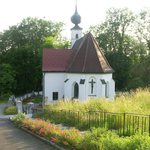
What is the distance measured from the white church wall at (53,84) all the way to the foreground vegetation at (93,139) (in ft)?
81.6

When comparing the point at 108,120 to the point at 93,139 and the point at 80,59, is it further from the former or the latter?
the point at 80,59

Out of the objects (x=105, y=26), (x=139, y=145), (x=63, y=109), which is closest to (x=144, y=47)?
(x=105, y=26)

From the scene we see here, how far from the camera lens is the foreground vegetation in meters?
10.1

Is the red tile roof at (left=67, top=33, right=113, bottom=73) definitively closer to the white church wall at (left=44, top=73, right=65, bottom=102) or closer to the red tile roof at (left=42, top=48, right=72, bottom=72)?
the red tile roof at (left=42, top=48, right=72, bottom=72)

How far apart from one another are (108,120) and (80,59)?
23247 millimetres

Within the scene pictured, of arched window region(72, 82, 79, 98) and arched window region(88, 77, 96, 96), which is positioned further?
arched window region(72, 82, 79, 98)

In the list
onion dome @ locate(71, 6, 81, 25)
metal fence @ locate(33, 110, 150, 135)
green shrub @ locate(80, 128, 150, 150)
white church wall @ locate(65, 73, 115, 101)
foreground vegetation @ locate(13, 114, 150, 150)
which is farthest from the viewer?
onion dome @ locate(71, 6, 81, 25)

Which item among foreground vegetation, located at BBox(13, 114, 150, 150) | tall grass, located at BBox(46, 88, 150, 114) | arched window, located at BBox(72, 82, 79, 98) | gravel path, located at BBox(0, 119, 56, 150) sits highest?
arched window, located at BBox(72, 82, 79, 98)

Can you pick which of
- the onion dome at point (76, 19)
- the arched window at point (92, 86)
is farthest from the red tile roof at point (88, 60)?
the onion dome at point (76, 19)

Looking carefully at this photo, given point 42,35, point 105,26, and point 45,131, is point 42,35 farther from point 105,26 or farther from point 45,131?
point 45,131

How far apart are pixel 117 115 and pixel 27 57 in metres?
39.6

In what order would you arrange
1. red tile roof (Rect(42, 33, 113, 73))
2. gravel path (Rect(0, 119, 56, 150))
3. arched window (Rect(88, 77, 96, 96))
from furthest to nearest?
arched window (Rect(88, 77, 96, 96))
red tile roof (Rect(42, 33, 113, 73))
gravel path (Rect(0, 119, 56, 150))

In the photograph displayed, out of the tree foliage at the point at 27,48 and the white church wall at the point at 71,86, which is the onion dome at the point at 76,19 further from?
the white church wall at the point at 71,86

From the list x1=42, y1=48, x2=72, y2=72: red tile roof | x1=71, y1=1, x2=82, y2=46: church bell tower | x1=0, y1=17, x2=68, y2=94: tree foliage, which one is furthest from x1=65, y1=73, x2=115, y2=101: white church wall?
x1=0, y1=17, x2=68, y2=94: tree foliage
